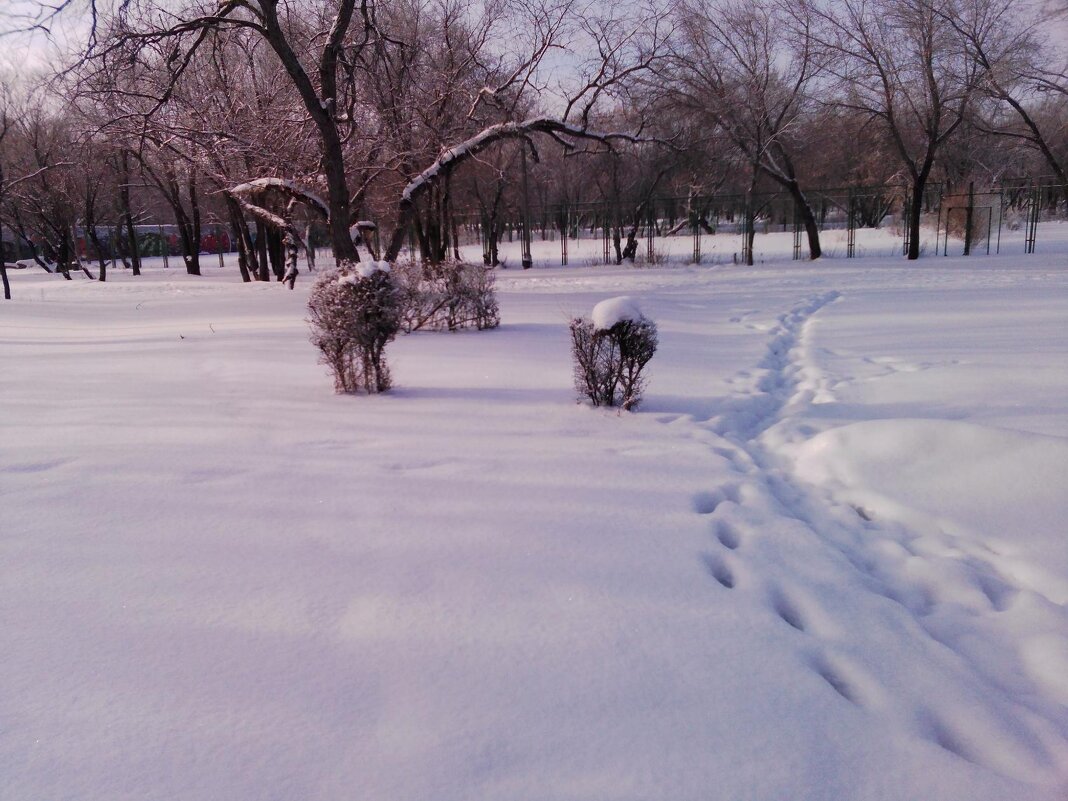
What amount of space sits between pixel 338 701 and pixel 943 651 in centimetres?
227

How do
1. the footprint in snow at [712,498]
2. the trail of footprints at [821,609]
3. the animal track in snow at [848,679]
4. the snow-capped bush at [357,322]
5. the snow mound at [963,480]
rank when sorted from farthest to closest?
the snow-capped bush at [357,322]
the footprint in snow at [712,498]
the snow mound at [963,480]
the animal track in snow at [848,679]
the trail of footprints at [821,609]

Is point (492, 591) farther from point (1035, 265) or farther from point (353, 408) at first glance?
point (1035, 265)

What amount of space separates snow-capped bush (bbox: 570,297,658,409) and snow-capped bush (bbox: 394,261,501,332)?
193 inches

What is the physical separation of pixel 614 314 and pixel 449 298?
5.44 metres

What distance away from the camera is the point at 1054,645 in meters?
2.89

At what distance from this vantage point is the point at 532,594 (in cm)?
309

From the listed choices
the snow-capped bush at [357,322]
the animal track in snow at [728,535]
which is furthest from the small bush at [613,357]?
the animal track in snow at [728,535]

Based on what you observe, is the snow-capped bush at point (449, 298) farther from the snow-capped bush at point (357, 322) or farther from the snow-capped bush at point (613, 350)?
the snow-capped bush at point (613, 350)

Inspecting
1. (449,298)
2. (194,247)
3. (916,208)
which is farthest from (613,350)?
(194,247)

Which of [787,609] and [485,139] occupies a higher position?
[485,139]

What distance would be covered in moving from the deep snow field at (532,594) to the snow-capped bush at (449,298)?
164 inches

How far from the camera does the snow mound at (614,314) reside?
602cm

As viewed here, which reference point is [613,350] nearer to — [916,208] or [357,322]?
[357,322]

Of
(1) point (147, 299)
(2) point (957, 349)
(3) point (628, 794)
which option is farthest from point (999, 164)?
(3) point (628, 794)
